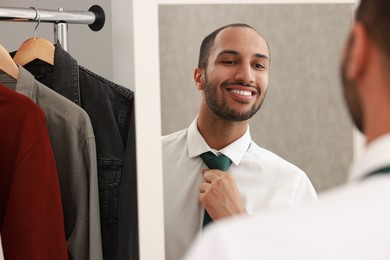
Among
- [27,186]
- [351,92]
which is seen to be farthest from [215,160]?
[351,92]

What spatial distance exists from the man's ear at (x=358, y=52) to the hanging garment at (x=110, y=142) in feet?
3.52

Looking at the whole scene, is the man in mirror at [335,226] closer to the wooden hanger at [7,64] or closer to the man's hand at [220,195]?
the man's hand at [220,195]

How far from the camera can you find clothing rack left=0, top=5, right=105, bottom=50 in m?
1.85

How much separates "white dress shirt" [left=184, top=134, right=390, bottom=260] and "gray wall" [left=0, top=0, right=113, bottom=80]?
59.7 inches

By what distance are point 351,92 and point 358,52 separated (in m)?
0.06

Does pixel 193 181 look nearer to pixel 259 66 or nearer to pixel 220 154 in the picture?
pixel 220 154

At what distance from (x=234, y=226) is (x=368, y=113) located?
19 cm

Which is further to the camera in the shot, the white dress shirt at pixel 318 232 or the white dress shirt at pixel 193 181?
the white dress shirt at pixel 193 181

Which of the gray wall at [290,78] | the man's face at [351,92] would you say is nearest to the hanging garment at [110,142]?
the gray wall at [290,78]

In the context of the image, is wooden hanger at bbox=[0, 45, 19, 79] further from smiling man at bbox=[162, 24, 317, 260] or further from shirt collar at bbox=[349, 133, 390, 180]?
shirt collar at bbox=[349, 133, 390, 180]

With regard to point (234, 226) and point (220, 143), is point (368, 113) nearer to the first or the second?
point (234, 226)

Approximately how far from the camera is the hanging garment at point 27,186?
1701 millimetres

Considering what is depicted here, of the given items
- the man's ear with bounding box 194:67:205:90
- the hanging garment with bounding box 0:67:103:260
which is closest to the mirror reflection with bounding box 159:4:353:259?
the man's ear with bounding box 194:67:205:90

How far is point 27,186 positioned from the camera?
1.71 metres
